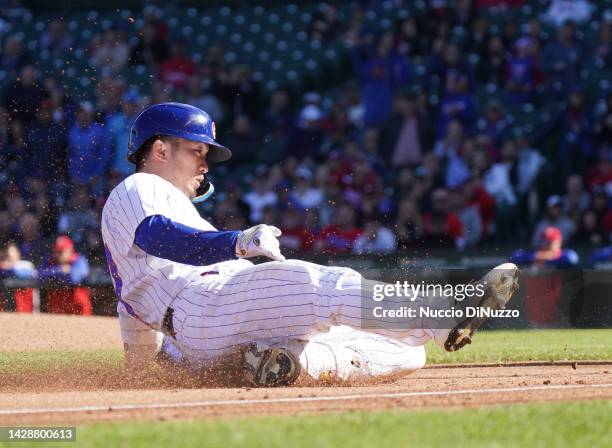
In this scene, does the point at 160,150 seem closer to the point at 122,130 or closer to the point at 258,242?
the point at 258,242

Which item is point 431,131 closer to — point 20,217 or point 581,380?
point 20,217

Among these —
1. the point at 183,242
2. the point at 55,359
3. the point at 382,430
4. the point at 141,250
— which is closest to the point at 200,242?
the point at 183,242

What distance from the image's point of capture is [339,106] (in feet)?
46.4

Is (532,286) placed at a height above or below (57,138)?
below

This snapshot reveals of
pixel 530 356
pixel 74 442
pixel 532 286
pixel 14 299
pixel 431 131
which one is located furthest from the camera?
pixel 431 131

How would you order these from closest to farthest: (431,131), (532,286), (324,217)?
(532,286)
(324,217)
(431,131)

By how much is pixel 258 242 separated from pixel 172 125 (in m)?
1.29

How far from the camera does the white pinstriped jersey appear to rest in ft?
17.4

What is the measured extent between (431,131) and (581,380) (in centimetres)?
802

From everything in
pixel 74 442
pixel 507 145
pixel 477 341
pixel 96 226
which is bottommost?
pixel 74 442

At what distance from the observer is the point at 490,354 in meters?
7.48

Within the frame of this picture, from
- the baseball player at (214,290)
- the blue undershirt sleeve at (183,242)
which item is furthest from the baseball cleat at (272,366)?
the blue undershirt sleeve at (183,242)

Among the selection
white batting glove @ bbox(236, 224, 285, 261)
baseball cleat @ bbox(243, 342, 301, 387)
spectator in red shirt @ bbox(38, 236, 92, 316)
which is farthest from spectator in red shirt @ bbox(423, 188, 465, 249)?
white batting glove @ bbox(236, 224, 285, 261)

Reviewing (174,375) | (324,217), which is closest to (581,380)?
(174,375)
